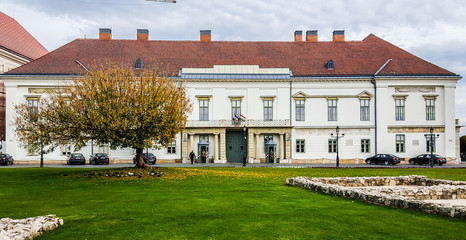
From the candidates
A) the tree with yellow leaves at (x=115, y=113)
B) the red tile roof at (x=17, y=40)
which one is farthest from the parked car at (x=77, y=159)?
the tree with yellow leaves at (x=115, y=113)

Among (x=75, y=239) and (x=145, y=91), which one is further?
(x=145, y=91)

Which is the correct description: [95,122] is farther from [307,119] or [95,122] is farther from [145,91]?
[307,119]

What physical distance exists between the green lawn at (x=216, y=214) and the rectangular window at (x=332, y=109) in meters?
33.4

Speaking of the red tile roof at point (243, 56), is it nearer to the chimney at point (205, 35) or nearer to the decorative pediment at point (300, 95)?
the chimney at point (205, 35)

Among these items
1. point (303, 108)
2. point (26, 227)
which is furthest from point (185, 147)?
point (26, 227)

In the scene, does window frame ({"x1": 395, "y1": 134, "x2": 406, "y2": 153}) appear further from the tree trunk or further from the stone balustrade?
the stone balustrade

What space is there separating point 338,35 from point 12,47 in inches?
1652

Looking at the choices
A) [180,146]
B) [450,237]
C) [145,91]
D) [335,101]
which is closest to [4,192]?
[145,91]

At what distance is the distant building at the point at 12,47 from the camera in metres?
52.2

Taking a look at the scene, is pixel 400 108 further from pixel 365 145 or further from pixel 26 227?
pixel 26 227

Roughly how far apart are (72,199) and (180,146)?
1357 inches

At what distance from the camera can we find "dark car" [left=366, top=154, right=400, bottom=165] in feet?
156

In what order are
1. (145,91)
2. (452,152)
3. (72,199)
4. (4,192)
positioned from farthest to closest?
(452,152), (145,91), (4,192), (72,199)

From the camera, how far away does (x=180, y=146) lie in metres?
50.5
